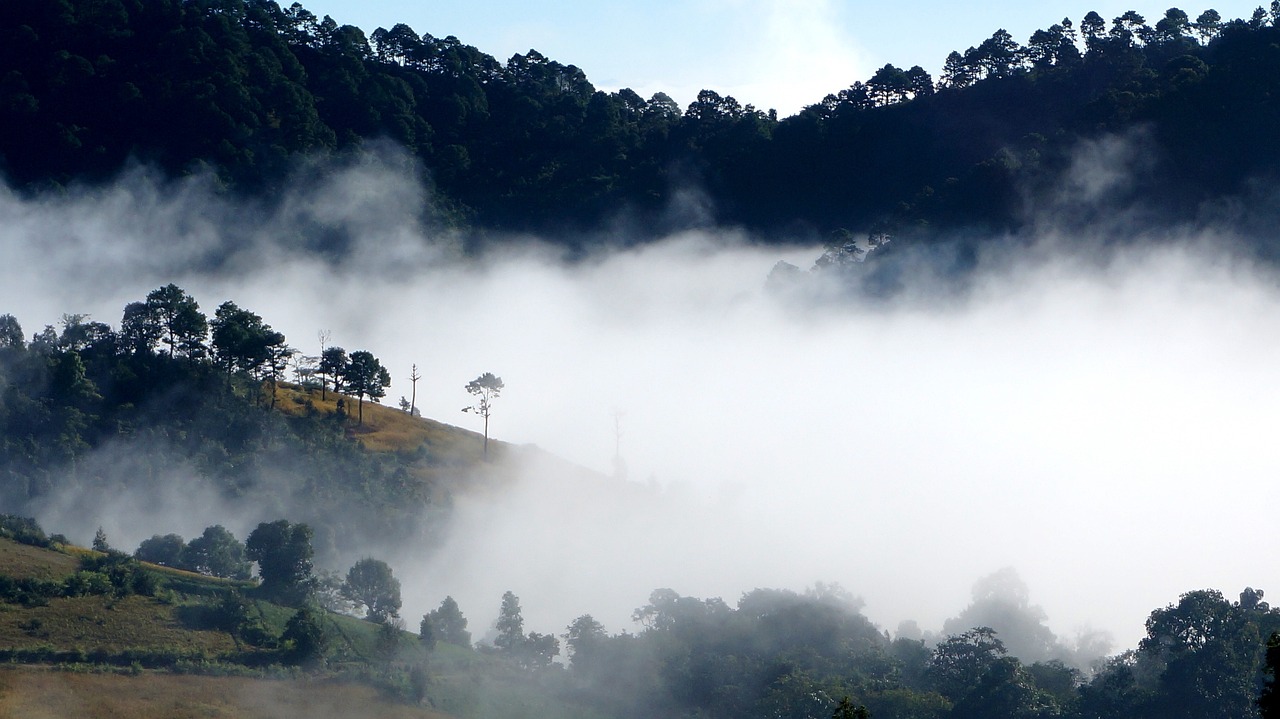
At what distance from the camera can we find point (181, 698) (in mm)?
62625

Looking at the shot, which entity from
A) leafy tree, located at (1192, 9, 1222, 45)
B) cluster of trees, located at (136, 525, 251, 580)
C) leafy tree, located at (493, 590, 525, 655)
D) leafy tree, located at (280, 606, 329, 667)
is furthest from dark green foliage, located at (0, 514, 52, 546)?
leafy tree, located at (1192, 9, 1222, 45)

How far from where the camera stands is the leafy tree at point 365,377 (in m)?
114

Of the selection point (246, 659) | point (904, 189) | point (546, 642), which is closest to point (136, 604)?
point (246, 659)

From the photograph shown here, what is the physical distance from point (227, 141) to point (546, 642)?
109448 millimetres

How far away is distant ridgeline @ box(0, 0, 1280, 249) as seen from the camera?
15538cm

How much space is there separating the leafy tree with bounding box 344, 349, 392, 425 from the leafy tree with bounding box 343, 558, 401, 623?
3398cm

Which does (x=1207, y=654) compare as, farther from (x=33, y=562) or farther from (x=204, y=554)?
(x=33, y=562)

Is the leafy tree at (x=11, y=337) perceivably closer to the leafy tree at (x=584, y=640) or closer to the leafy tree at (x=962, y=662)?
the leafy tree at (x=584, y=640)

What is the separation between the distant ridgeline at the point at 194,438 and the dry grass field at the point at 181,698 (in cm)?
2413

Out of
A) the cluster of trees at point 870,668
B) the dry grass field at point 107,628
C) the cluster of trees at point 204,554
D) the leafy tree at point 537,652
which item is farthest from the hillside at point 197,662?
the cluster of trees at point 870,668

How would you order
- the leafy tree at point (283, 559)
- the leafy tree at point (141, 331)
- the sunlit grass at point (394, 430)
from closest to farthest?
the leafy tree at point (283, 559) → the leafy tree at point (141, 331) → the sunlit grass at point (394, 430)

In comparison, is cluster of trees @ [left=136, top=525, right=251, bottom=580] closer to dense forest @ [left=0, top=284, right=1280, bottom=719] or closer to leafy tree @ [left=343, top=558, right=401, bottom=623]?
dense forest @ [left=0, top=284, right=1280, bottom=719]

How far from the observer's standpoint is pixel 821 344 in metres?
177

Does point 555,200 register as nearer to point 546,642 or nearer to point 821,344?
point 821,344
